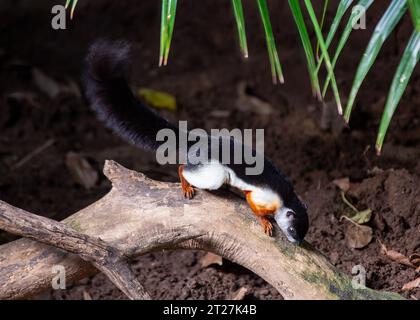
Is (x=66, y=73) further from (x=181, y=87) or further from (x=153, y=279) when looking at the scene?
(x=153, y=279)

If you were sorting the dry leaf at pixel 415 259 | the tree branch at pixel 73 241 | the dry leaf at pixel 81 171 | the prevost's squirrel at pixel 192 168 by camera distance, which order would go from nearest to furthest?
the tree branch at pixel 73 241
the prevost's squirrel at pixel 192 168
the dry leaf at pixel 415 259
the dry leaf at pixel 81 171

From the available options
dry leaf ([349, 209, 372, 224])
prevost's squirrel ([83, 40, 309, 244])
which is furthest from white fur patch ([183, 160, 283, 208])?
dry leaf ([349, 209, 372, 224])

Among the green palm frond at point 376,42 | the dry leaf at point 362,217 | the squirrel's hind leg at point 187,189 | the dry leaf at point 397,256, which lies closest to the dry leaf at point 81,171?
the squirrel's hind leg at point 187,189

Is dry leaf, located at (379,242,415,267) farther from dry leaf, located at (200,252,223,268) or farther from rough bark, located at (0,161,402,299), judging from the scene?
dry leaf, located at (200,252,223,268)

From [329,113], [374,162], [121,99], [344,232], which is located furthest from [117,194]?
[329,113]

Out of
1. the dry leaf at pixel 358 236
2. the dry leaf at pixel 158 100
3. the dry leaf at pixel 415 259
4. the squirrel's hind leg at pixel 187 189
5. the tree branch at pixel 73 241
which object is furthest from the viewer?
the dry leaf at pixel 158 100

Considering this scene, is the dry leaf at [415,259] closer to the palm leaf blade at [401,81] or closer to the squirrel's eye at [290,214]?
the squirrel's eye at [290,214]
